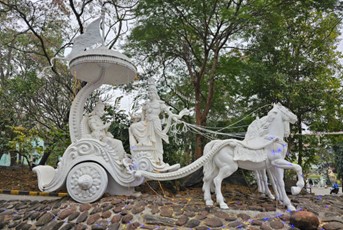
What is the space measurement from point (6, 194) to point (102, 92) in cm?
468

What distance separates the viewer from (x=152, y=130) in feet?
19.9

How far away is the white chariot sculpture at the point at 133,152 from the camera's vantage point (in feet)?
16.5

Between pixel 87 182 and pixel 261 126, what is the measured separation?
10.4ft

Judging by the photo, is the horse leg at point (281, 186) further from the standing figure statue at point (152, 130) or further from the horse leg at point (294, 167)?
the standing figure statue at point (152, 130)

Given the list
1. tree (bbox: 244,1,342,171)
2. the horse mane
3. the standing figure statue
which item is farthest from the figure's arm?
tree (bbox: 244,1,342,171)

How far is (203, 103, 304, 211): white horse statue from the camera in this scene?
4953mm

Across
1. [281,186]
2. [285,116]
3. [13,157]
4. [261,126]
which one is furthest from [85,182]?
[13,157]

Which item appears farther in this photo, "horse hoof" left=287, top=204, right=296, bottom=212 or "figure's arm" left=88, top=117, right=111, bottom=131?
"figure's arm" left=88, top=117, right=111, bottom=131

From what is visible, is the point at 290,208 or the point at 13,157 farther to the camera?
the point at 13,157

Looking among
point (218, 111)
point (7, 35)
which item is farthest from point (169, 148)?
point (7, 35)

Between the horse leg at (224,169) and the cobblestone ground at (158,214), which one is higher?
the horse leg at (224,169)

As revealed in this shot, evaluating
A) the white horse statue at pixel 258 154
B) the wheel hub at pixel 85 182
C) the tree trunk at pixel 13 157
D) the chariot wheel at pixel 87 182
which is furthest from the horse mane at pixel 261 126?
the tree trunk at pixel 13 157

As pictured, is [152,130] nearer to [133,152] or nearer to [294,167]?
[133,152]

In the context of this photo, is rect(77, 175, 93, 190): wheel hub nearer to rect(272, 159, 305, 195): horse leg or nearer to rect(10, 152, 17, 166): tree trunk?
rect(272, 159, 305, 195): horse leg
